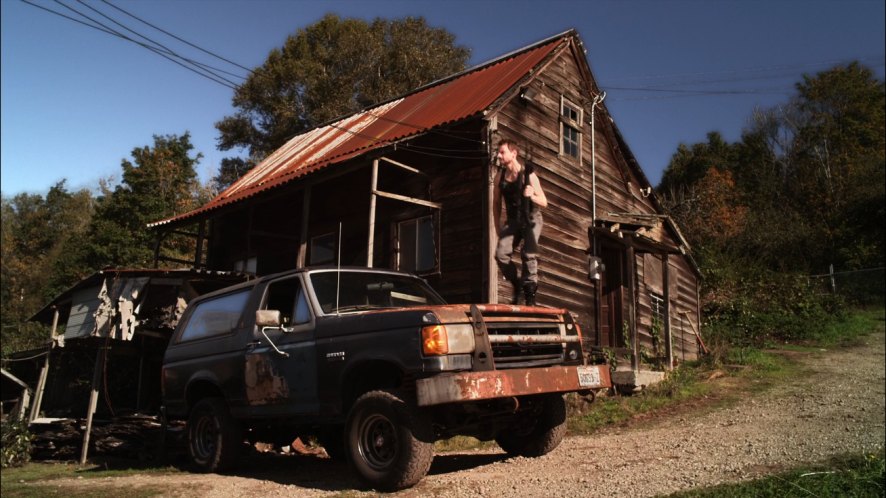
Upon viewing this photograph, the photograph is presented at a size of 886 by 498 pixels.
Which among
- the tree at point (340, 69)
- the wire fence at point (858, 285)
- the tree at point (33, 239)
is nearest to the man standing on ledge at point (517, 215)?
the wire fence at point (858, 285)

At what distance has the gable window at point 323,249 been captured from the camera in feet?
50.4

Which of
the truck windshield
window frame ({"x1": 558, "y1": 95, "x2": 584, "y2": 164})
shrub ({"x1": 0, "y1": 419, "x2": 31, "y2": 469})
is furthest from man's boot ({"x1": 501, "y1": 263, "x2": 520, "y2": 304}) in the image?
shrub ({"x1": 0, "y1": 419, "x2": 31, "y2": 469})

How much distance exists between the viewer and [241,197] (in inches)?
591

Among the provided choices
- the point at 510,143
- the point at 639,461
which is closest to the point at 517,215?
the point at 510,143

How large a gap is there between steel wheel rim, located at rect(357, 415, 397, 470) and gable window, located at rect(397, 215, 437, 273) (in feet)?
23.1

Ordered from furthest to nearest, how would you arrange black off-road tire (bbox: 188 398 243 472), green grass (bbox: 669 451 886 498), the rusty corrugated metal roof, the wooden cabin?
the rusty corrugated metal roof → the wooden cabin → black off-road tire (bbox: 188 398 243 472) → green grass (bbox: 669 451 886 498)

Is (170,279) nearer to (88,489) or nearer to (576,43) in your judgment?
(88,489)

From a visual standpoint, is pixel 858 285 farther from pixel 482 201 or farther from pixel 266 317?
pixel 266 317

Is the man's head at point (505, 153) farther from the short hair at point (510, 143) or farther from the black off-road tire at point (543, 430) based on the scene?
the black off-road tire at point (543, 430)

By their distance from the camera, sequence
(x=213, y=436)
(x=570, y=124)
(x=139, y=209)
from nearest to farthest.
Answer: (x=213, y=436)
(x=570, y=124)
(x=139, y=209)

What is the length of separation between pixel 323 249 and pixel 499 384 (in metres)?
10.7

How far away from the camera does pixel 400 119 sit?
15.6m

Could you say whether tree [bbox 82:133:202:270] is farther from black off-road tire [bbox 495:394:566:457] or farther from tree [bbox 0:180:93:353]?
black off-road tire [bbox 495:394:566:457]

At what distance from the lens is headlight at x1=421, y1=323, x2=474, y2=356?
18.0 feet
